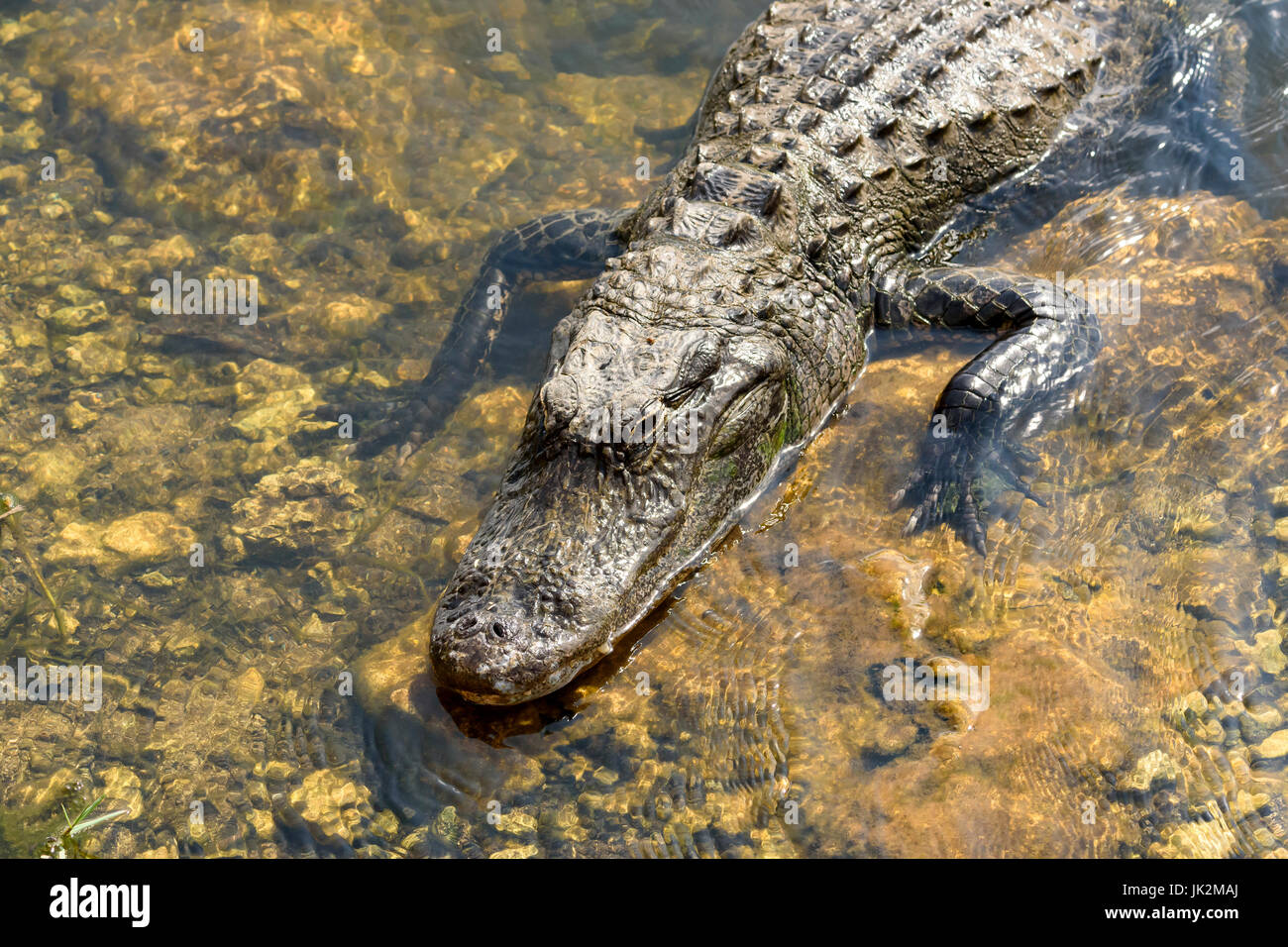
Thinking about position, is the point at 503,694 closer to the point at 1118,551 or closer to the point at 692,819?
the point at 692,819

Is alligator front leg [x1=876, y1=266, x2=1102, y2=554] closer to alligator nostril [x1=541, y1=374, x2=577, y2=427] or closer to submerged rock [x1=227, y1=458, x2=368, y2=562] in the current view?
alligator nostril [x1=541, y1=374, x2=577, y2=427]

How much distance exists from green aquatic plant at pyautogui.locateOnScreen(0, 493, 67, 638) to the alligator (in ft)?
4.74

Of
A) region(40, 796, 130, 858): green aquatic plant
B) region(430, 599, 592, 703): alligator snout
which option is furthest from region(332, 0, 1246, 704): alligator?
region(40, 796, 130, 858): green aquatic plant

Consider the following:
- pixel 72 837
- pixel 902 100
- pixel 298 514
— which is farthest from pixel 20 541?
pixel 902 100

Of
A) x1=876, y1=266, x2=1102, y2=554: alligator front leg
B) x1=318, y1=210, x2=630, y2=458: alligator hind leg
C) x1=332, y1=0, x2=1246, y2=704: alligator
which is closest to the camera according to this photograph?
x1=332, y1=0, x2=1246, y2=704: alligator

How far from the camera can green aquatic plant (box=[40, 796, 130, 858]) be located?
301cm

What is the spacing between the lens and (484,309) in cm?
528

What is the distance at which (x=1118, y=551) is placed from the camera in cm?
383

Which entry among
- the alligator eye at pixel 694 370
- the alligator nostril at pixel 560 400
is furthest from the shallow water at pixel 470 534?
the alligator nostril at pixel 560 400

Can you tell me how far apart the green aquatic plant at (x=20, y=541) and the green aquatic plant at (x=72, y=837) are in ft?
2.93

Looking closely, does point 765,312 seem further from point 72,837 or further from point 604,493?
point 72,837

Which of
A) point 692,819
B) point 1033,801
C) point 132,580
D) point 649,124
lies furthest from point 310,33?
point 1033,801

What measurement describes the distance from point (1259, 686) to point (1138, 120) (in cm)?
394

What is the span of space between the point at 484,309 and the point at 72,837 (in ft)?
10.1
